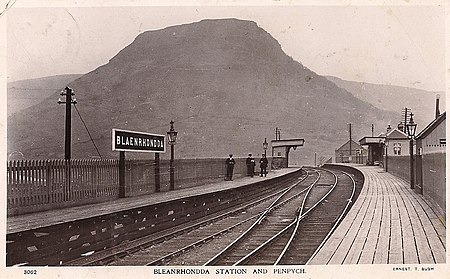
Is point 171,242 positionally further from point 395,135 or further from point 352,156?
point 352,156

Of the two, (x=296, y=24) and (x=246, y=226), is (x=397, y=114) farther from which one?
(x=296, y=24)

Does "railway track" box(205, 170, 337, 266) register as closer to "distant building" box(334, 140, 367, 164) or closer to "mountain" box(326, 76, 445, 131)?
"mountain" box(326, 76, 445, 131)

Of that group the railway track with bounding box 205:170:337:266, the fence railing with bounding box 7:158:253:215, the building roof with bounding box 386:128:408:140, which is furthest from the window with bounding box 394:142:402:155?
the fence railing with bounding box 7:158:253:215

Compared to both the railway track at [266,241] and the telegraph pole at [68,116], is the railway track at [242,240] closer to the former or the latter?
the railway track at [266,241]

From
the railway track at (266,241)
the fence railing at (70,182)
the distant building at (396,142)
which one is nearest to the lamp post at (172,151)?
the fence railing at (70,182)

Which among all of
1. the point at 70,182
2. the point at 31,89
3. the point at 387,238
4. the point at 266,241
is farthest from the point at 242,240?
the point at 31,89
